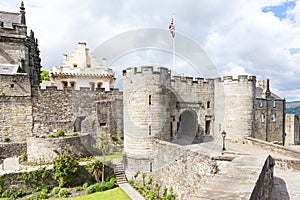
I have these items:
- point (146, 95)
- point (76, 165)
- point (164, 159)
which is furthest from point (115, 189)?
point (146, 95)

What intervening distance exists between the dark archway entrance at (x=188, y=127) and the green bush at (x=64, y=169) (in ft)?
30.3

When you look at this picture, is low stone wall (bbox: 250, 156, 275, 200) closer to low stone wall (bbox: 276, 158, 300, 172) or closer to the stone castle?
low stone wall (bbox: 276, 158, 300, 172)

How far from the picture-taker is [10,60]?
1753cm

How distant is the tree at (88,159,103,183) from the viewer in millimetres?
14211

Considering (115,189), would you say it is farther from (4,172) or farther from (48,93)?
(48,93)

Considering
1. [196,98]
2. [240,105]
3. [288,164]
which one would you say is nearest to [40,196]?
[196,98]

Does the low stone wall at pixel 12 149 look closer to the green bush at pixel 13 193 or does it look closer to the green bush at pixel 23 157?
the green bush at pixel 23 157

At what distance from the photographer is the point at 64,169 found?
1326 centimetres

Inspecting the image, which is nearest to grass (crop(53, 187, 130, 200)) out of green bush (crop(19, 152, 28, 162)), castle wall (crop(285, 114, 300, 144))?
green bush (crop(19, 152, 28, 162))

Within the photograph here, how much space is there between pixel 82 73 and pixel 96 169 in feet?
48.2

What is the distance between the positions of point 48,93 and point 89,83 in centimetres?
815

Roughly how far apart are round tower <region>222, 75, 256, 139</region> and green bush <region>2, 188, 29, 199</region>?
17.0 m

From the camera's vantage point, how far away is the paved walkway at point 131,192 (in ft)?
39.0

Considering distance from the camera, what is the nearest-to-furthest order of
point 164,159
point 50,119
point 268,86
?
point 164,159 → point 50,119 → point 268,86
